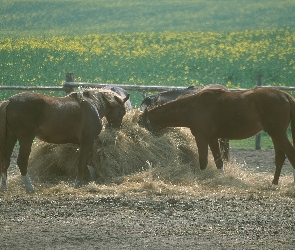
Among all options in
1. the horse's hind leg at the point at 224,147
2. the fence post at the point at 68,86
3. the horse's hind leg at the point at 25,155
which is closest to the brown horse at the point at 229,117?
the horse's hind leg at the point at 224,147

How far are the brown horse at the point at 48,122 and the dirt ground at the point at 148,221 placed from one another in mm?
690

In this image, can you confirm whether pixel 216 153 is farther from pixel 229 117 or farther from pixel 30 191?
pixel 30 191

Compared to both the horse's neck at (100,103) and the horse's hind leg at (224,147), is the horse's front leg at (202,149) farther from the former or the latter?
the horse's neck at (100,103)

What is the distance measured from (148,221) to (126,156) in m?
2.97

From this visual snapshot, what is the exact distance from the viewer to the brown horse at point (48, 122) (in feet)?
31.3

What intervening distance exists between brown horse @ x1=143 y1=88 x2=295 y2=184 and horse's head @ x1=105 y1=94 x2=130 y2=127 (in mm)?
357

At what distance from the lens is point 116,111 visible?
→ 1081 cm

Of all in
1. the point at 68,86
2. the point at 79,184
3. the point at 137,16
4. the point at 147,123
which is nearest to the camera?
the point at 79,184

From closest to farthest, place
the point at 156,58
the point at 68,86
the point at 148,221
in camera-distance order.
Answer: the point at 148,221, the point at 68,86, the point at 156,58

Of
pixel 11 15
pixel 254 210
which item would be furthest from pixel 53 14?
pixel 254 210

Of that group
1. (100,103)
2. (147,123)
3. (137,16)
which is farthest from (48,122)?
(137,16)

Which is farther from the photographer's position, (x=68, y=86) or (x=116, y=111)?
(x=68, y=86)

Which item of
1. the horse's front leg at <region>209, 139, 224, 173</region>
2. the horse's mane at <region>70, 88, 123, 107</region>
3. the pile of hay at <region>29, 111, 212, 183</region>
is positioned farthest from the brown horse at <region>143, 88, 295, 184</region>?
the horse's mane at <region>70, 88, 123, 107</region>

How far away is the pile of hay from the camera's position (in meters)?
10.5
